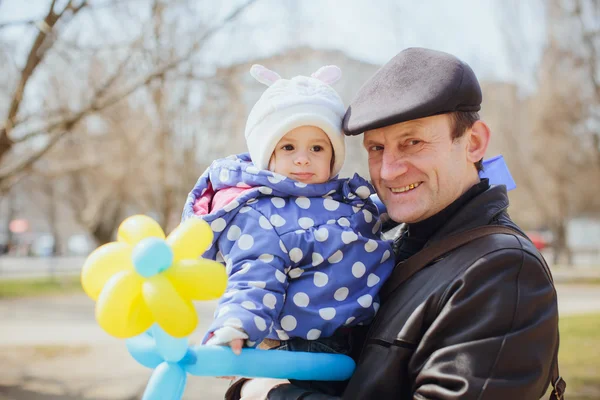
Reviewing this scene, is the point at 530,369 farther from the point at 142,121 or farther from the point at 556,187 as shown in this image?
the point at 556,187

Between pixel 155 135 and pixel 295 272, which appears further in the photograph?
pixel 155 135

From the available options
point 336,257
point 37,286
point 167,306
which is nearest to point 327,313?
point 336,257

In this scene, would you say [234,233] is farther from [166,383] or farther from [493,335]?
[493,335]

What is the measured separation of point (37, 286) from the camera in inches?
→ 800

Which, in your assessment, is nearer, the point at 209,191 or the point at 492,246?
the point at 492,246

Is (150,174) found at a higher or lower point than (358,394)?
higher

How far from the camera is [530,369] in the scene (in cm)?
165

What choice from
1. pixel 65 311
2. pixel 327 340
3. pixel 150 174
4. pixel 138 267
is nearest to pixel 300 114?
pixel 327 340

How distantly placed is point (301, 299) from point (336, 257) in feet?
0.59

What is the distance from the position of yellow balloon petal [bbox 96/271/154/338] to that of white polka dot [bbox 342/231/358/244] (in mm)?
733

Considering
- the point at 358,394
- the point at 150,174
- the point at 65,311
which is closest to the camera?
the point at 358,394

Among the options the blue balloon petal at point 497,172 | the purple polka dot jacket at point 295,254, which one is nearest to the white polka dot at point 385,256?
the purple polka dot jacket at point 295,254

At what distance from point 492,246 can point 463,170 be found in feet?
1.26

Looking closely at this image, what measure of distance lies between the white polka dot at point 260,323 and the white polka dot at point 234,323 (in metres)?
0.05
